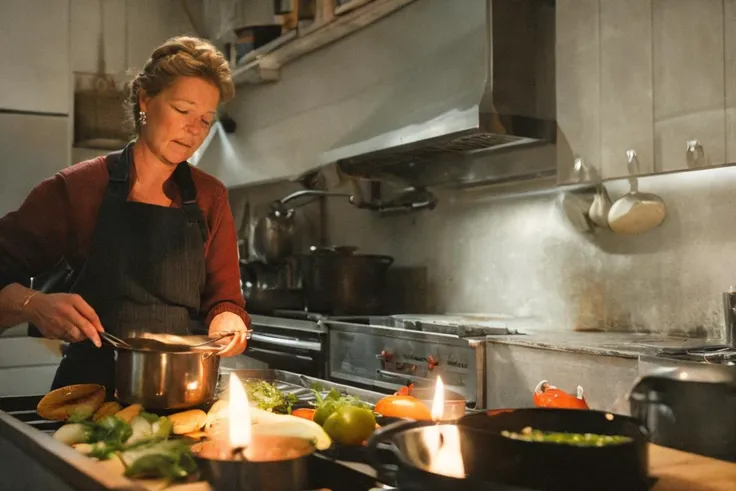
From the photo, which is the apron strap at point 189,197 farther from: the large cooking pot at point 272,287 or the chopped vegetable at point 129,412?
the large cooking pot at point 272,287

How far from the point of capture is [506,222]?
363cm

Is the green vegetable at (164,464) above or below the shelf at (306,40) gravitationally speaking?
below

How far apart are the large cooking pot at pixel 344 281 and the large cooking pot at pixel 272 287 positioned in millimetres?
370

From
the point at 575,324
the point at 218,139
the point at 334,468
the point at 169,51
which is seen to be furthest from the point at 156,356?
the point at 218,139

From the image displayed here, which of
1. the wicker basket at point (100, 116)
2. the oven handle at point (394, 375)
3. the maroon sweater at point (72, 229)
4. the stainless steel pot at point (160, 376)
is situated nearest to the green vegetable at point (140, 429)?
the stainless steel pot at point (160, 376)

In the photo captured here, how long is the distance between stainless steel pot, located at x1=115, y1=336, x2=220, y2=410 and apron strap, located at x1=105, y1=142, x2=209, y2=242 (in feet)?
1.94

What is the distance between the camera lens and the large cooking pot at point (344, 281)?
3.95 metres

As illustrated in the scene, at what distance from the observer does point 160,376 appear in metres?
1.45

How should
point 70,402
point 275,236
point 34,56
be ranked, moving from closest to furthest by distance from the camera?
1. point 70,402
2. point 275,236
3. point 34,56

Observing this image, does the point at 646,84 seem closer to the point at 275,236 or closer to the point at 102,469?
the point at 102,469

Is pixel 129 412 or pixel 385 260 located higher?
pixel 385 260

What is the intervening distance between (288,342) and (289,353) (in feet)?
0.28

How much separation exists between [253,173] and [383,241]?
1.25 m

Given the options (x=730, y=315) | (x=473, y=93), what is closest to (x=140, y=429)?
(x=730, y=315)
